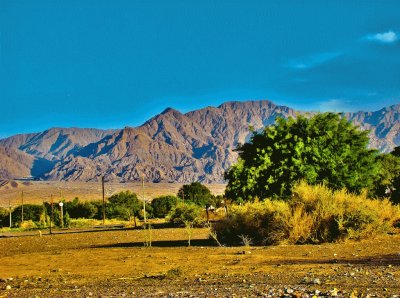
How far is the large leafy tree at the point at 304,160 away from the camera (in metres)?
31.8

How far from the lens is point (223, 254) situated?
22.8 metres

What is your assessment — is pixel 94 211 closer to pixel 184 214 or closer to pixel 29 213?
pixel 29 213

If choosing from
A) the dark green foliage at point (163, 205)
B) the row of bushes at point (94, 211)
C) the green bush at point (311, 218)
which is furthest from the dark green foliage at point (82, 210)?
the green bush at point (311, 218)

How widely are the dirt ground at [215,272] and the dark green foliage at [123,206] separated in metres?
59.2

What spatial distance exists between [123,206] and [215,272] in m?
75.6

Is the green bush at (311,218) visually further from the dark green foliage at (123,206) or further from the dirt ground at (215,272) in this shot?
the dark green foliage at (123,206)

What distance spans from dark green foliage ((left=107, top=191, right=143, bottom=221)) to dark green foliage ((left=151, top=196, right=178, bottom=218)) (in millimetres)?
2621

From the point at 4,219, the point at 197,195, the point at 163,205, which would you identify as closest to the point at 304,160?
the point at 163,205

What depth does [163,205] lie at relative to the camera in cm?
9119

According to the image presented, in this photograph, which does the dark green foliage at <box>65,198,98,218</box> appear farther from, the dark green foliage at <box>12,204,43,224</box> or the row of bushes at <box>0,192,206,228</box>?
the dark green foliage at <box>12,204,43,224</box>

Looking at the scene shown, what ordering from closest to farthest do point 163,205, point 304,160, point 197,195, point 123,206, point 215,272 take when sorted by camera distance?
point 215,272 → point 304,160 → point 163,205 → point 123,206 → point 197,195

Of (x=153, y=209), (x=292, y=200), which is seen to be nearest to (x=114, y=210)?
(x=153, y=209)

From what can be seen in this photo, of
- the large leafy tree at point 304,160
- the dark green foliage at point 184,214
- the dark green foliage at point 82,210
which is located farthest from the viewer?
the dark green foliage at point 82,210

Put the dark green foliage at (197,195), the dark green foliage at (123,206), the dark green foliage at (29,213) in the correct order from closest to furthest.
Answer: the dark green foliage at (29,213) < the dark green foliage at (123,206) < the dark green foliage at (197,195)
